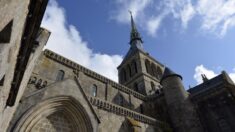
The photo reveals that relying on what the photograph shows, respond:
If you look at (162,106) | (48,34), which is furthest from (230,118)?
(48,34)

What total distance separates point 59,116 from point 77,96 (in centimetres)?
166

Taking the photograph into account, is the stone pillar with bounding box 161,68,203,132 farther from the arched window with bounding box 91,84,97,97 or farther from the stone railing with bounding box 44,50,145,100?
the arched window with bounding box 91,84,97,97

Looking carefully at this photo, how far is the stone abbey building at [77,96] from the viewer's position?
11.8 ft

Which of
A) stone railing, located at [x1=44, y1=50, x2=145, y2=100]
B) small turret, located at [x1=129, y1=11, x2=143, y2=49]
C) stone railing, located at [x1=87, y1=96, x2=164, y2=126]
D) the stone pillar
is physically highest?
small turret, located at [x1=129, y1=11, x2=143, y2=49]

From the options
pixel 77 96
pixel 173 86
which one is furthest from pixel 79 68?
pixel 173 86

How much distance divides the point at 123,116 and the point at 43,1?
11721 mm

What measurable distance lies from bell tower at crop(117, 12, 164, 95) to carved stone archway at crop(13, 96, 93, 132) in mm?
15626

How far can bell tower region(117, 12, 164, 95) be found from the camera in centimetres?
2707

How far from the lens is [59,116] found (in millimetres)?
10867

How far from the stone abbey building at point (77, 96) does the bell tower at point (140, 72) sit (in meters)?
0.18

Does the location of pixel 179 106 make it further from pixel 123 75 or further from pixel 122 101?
pixel 123 75

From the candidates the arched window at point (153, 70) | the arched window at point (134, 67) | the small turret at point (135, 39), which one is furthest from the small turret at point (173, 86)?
the small turret at point (135, 39)

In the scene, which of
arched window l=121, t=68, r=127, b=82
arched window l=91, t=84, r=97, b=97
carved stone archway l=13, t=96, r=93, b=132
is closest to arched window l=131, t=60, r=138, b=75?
arched window l=121, t=68, r=127, b=82

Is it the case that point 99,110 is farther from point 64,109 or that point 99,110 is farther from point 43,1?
point 43,1
